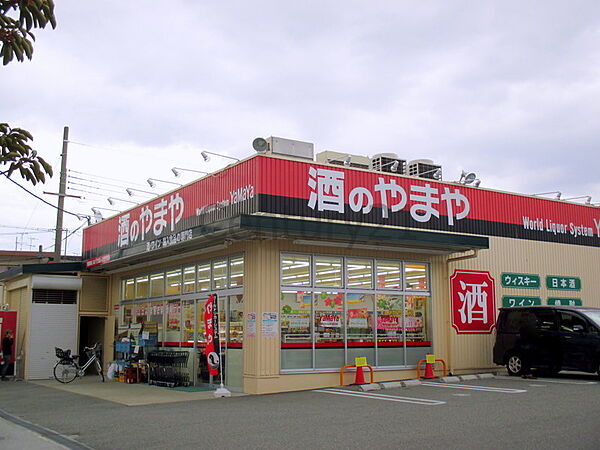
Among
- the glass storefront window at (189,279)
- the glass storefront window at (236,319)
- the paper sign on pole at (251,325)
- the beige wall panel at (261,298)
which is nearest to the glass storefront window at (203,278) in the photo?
the glass storefront window at (189,279)

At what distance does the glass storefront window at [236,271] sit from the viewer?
14055mm

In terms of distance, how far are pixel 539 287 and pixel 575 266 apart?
1861 millimetres

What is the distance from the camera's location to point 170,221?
16.8 m

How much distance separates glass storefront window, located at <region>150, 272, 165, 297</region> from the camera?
57.6ft

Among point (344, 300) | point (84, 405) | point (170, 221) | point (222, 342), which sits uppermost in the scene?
point (170, 221)

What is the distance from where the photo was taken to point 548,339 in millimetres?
14578

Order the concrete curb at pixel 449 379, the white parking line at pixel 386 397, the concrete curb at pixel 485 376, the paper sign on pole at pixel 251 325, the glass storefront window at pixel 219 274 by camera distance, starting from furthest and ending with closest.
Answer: the concrete curb at pixel 485 376 < the glass storefront window at pixel 219 274 < the concrete curb at pixel 449 379 < the paper sign on pole at pixel 251 325 < the white parking line at pixel 386 397

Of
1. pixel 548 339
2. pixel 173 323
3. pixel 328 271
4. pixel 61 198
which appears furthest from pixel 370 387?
pixel 61 198

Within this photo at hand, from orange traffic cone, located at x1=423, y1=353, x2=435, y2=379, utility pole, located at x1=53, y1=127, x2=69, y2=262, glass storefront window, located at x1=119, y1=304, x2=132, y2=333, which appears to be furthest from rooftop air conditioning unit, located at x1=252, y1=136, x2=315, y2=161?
utility pole, located at x1=53, y1=127, x2=69, y2=262

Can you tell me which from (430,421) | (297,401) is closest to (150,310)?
(297,401)

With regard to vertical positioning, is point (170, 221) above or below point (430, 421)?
above

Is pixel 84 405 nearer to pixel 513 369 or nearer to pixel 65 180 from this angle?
pixel 513 369

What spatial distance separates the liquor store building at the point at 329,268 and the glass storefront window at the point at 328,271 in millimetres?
33

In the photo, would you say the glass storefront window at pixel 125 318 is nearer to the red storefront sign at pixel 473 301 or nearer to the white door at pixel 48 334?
the white door at pixel 48 334
